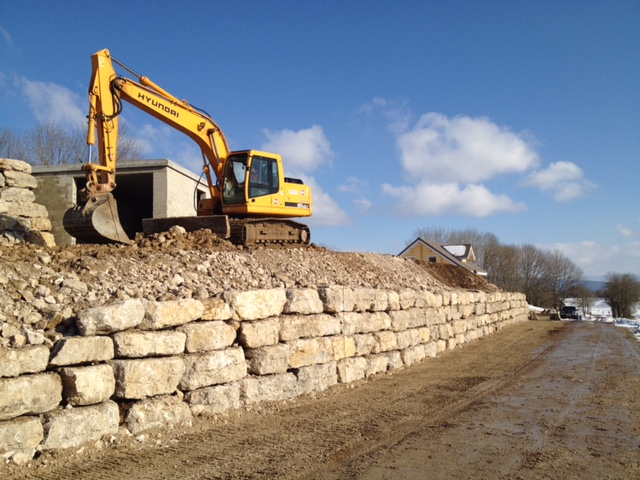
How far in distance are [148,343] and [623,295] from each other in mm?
66342

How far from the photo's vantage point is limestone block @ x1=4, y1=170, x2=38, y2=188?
43.0 ft

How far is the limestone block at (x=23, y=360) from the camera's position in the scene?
416 cm

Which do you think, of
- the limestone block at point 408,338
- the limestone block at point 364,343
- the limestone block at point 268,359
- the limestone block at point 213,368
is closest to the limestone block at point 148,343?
the limestone block at point 213,368

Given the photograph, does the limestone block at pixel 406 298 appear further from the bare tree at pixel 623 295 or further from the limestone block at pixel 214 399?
the bare tree at pixel 623 295

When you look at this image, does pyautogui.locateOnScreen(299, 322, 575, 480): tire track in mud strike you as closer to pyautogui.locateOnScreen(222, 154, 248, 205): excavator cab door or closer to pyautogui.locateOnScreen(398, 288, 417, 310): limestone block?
pyautogui.locateOnScreen(398, 288, 417, 310): limestone block

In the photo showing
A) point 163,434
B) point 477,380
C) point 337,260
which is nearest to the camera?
point 163,434

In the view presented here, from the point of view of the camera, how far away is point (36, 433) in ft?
14.0

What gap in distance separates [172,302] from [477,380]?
5767 mm

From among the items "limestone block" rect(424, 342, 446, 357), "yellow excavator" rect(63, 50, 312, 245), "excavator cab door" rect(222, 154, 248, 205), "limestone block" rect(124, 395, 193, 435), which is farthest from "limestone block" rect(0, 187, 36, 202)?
"limestone block" rect(424, 342, 446, 357)

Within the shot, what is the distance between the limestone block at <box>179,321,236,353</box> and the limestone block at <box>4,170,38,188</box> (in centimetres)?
1015

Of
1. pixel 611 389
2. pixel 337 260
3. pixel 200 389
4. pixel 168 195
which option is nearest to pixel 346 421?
pixel 200 389

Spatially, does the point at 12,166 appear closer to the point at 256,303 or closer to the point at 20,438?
the point at 256,303

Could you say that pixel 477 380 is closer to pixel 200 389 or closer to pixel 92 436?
pixel 200 389

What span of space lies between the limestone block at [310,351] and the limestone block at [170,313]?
5.54ft
